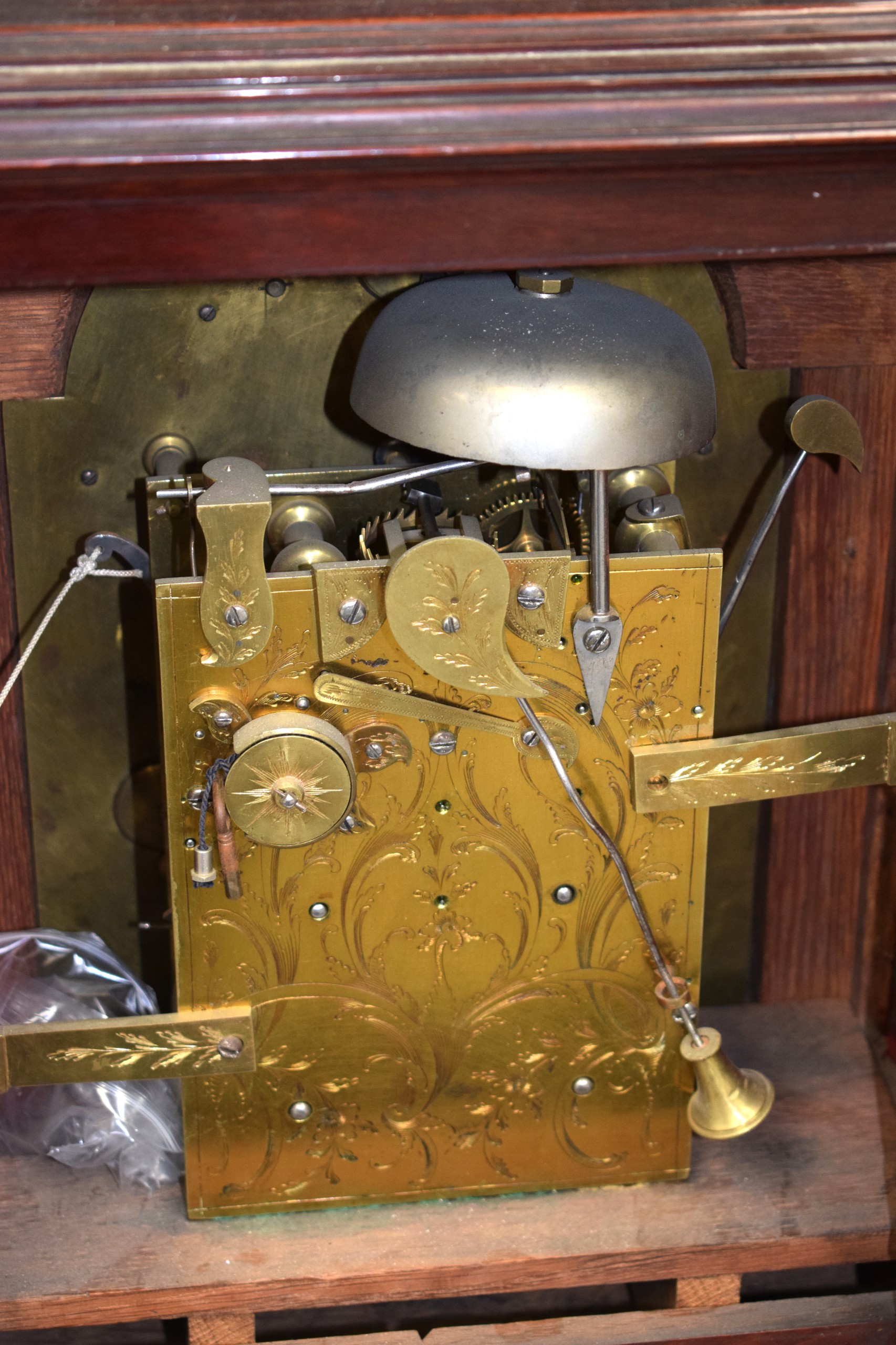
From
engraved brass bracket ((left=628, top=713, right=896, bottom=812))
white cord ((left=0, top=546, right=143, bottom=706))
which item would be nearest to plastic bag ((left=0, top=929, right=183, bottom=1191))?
white cord ((left=0, top=546, right=143, bottom=706))

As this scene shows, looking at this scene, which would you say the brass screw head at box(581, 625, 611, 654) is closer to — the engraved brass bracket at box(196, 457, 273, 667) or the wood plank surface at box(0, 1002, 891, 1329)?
the engraved brass bracket at box(196, 457, 273, 667)

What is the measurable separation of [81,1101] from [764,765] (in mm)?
619

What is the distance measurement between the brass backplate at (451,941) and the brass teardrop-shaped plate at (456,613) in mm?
28

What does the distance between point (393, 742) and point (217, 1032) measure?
25cm

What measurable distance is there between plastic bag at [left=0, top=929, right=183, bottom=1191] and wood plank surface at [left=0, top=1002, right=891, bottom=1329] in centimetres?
2

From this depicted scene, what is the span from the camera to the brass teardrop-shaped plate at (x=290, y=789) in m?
0.98

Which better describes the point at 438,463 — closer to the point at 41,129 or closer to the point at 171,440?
the point at 171,440

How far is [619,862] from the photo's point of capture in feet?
3.51

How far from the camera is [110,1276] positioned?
1119 mm

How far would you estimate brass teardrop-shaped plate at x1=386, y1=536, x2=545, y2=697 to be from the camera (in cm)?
94

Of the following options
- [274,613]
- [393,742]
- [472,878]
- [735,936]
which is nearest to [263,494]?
[274,613]

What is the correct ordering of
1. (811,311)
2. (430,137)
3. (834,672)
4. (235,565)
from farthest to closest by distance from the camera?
(834,672), (811,311), (235,565), (430,137)

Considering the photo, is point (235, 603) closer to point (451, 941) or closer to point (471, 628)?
point (471, 628)

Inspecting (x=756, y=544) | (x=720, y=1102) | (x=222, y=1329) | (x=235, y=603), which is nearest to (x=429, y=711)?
(x=235, y=603)
